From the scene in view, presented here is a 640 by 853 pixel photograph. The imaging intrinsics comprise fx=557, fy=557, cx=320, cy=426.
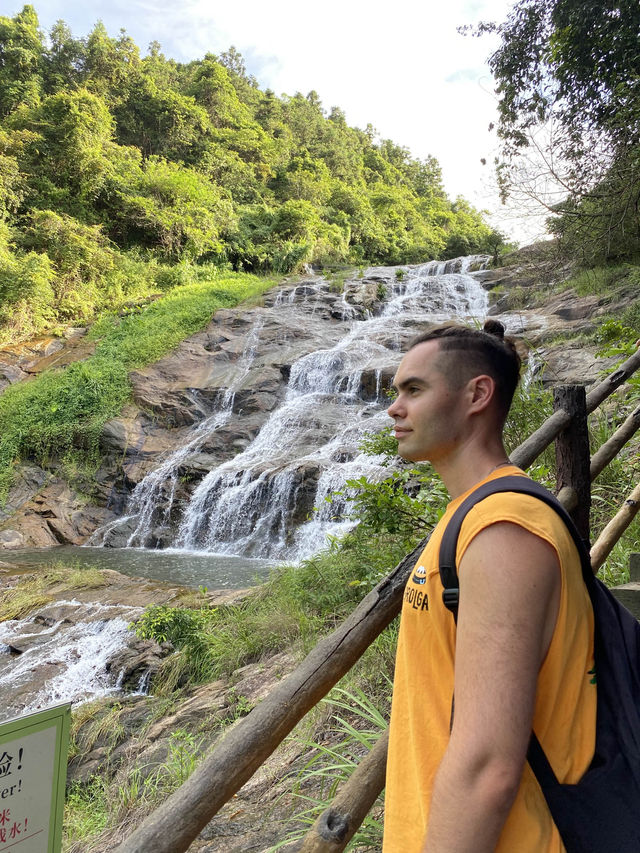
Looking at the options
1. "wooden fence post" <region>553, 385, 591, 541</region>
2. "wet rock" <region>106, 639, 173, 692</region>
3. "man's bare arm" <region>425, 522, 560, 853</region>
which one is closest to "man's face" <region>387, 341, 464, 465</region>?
"man's bare arm" <region>425, 522, 560, 853</region>

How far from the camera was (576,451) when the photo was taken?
2172mm

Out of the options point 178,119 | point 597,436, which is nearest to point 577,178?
point 597,436

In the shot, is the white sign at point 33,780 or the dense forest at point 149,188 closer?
the white sign at point 33,780

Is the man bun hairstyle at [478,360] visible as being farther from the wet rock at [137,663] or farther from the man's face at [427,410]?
the wet rock at [137,663]

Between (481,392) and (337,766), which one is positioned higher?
(481,392)

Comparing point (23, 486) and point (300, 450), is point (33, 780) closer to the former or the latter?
point (300, 450)

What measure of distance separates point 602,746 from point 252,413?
12.3 meters

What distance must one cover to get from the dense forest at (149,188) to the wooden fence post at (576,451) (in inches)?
655

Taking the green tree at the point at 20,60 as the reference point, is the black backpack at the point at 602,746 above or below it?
below

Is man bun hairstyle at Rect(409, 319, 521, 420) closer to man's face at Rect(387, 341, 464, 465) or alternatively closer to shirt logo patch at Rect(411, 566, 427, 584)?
man's face at Rect(387, 341, 464, 465)

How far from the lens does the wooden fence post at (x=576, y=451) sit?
2.16 meters

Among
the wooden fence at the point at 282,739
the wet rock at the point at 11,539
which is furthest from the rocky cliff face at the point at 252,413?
the wooden fence at the point at 282,739

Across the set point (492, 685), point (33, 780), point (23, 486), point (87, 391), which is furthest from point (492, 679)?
point (87, 391)

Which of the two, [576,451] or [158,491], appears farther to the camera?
[158,491]
